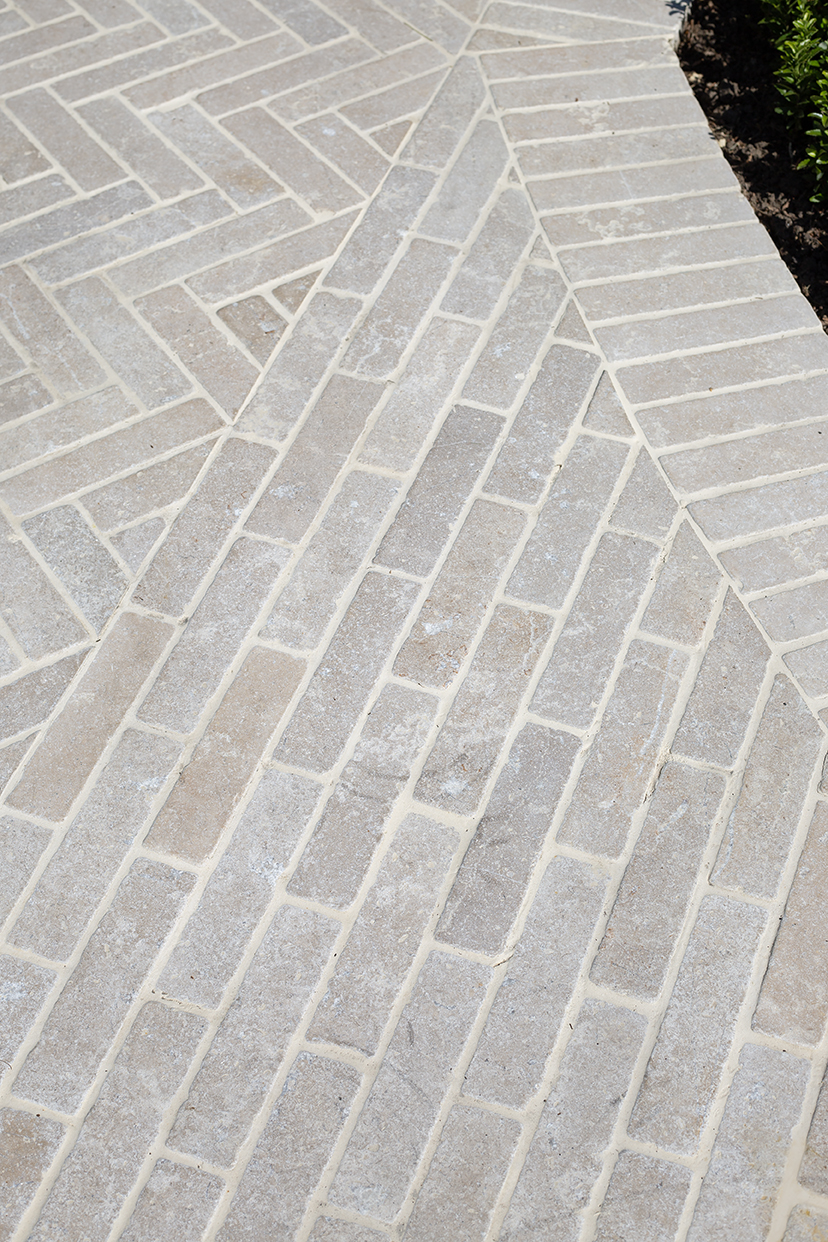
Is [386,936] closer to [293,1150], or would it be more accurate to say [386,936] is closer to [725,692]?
[293,1150]

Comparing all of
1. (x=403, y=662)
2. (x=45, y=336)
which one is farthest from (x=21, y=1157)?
(x=45, y=336)

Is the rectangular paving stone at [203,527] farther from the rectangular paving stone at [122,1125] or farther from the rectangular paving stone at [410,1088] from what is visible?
the rectangular paving stone at [410,1088]

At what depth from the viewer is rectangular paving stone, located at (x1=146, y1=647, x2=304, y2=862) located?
8.43 ft

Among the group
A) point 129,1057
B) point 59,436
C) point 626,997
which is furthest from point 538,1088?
point 59,436

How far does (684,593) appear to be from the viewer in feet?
9.59

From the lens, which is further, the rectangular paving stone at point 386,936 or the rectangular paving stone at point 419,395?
the rectangular paving stone at point 419,395

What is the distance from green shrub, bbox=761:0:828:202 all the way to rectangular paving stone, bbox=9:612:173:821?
2920 millimetres

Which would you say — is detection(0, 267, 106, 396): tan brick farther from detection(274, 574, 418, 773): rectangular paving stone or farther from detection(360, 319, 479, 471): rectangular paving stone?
detection(274, 574, 418, 773): rectangular paving stone

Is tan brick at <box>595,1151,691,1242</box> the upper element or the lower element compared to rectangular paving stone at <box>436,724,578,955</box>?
lower

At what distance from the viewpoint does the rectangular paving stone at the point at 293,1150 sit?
2176 mm

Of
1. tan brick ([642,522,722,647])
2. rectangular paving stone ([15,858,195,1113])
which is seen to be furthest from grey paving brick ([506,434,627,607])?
rectangular paving stone ([15,858,195,1113])

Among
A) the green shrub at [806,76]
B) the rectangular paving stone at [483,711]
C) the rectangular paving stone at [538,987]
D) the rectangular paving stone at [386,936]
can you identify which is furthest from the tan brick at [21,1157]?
the green shrub at [806,76]

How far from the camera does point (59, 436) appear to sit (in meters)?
3.19

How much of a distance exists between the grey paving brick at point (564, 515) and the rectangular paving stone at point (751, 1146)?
4.26 feet
